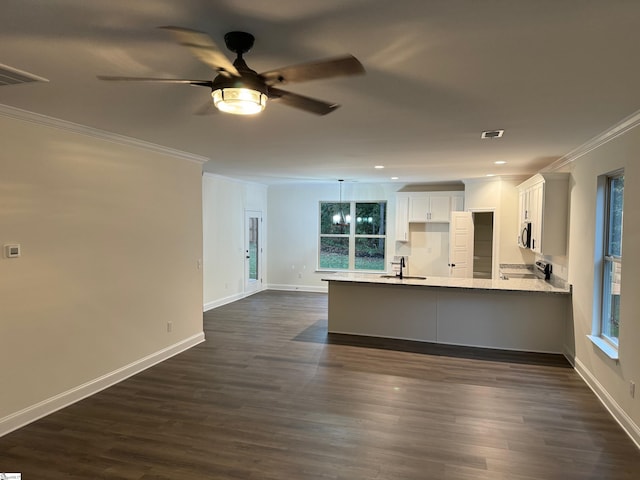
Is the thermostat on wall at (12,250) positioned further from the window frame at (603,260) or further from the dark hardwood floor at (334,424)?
the window frame at (603,260)

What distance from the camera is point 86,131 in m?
3.56

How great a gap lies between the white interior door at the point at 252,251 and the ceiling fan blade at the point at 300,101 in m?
6.64

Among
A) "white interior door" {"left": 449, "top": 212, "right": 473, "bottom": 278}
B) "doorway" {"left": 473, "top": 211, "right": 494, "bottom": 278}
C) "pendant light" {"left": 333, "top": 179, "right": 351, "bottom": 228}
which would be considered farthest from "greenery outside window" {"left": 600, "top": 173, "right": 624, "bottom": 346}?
"pendant light" {"left": 333, "top": 179, "right": 351, "bottom": 228}

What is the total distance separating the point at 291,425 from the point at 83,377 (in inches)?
79.8

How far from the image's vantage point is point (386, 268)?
8852 mm

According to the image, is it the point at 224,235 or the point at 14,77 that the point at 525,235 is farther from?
the point at 14,77

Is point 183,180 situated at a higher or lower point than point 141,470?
higher

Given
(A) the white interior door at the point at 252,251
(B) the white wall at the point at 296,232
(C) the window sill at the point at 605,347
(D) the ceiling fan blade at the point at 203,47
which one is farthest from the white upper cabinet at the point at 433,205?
(D) the ceiling fan blade at the point at 203,47

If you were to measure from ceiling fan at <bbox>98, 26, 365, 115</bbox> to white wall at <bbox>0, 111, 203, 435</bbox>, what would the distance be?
2.02m

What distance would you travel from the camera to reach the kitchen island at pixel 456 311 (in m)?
4.98

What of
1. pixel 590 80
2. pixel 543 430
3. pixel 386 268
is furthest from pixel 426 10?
pixel 386 268

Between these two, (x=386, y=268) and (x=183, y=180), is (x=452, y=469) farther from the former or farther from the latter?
(x=386, y=268)

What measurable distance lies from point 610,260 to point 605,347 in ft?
2.63

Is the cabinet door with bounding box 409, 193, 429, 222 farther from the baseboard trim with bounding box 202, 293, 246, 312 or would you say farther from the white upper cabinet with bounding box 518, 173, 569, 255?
the baseboard trim with bounding box 202, 293, 246, 312
